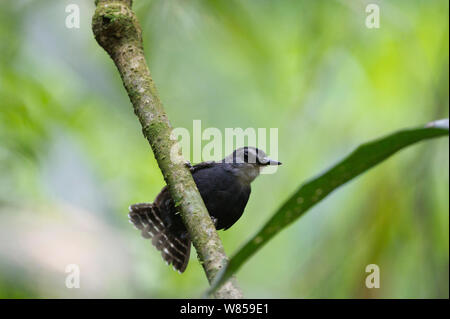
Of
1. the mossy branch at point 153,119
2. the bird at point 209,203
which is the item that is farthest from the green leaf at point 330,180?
the bird at point 209,203

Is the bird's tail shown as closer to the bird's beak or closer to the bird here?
the bird

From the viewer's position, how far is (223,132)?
486 centimetres

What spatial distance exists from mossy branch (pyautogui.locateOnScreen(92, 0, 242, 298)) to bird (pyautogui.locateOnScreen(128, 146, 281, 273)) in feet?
4.15

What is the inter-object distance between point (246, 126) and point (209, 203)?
1.38m

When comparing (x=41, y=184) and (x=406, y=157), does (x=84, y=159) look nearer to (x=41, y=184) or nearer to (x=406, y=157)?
(x=41, y=184)

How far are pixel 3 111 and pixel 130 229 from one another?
5.36ft

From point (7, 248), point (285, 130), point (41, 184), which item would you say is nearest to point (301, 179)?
point (285, 130)

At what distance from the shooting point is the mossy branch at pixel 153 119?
2135 mm

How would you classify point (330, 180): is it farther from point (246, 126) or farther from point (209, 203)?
point (246, 126)

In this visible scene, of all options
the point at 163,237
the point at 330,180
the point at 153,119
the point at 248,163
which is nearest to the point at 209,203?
the point at 248,163

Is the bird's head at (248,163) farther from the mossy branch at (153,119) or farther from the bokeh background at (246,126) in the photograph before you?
the mossy branch at (153,119)

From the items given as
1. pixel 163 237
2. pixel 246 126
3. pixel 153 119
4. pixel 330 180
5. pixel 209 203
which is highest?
pixel 246 126

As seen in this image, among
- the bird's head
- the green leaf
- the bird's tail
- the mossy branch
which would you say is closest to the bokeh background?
the bird's tail

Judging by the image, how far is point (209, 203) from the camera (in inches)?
156
